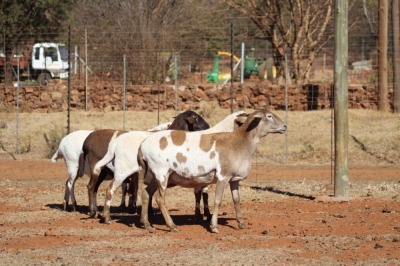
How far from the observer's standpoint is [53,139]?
26250mm

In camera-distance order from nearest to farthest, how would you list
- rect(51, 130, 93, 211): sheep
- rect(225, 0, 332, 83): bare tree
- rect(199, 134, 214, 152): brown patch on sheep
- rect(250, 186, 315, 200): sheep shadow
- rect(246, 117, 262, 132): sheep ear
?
rect(199, 134, 214, 152): brown patch on sheep < rect(246, 117, 262, 132): sheep ear < rect(51, 130, 93, 211): sheep < rect(250, 186, 315, 200): sheep shadow < rect(225, 0, 332, 83): bare tree

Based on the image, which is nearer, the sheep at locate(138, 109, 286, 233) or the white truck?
the sheep at locate(138, 109, 286, 233)

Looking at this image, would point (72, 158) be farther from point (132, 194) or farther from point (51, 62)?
point (51, 62)

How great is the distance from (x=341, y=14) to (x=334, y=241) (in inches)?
236

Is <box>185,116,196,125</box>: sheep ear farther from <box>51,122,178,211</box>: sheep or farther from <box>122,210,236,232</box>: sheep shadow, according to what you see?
<box>122,210,236,232</box>: sheep shadow

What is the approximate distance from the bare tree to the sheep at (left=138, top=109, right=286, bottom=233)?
19.9m

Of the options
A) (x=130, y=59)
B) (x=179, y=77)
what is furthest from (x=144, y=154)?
(x=179, y=77)

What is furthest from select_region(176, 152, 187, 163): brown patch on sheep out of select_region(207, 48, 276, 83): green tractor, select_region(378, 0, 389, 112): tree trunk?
select_region(207, 48, 276, 83): green tractor

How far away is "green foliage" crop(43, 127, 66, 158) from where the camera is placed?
2591cm

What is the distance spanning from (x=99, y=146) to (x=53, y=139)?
1084 centimetres

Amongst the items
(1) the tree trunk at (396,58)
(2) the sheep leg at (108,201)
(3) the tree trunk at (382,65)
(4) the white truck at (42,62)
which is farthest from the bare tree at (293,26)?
(2) the sheep leg at (108,201)

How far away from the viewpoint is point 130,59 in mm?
31250

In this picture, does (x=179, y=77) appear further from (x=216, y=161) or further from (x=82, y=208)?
(x=216, y=161)

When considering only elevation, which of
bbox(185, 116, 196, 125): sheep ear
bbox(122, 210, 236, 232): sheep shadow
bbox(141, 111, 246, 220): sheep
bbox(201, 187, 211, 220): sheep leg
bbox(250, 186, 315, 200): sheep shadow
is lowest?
bbox(122, 210, 236, 232): sheep shadow
